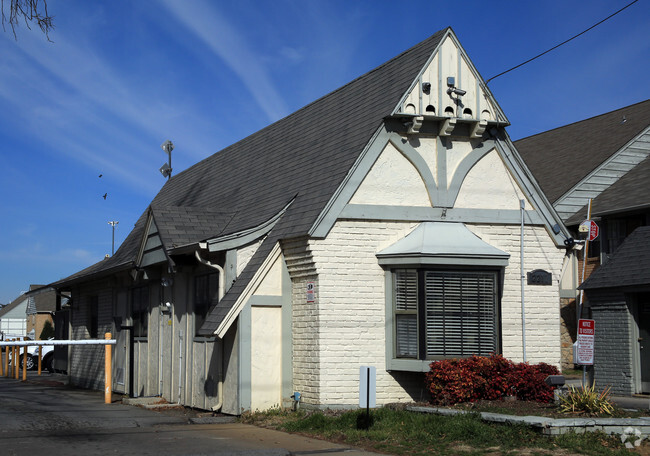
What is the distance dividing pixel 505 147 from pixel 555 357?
408 cm

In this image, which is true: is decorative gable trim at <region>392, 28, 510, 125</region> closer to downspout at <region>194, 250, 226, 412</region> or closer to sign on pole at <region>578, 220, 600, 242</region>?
downspout at <region>194, 250, 226, 412</region>

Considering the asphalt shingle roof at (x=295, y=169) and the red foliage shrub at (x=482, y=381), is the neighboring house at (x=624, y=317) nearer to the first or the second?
the red foliage shrub at (x=482, y=381)


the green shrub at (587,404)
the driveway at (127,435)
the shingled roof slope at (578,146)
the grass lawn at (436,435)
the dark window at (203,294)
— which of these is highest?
the shingled roof slope at (578,146)

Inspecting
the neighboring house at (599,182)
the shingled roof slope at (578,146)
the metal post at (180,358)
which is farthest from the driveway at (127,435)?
the shingled roof slope at (578,146)

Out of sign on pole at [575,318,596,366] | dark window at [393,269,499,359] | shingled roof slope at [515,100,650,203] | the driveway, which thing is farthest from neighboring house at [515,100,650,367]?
the driveway

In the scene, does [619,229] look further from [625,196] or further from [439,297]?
[439,297]

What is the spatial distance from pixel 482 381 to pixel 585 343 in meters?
1.87

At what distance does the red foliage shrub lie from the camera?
12.8 meters

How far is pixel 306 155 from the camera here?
1630 cm

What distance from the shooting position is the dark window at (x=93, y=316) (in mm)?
24422

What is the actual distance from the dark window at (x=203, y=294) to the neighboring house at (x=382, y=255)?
55 millimetres

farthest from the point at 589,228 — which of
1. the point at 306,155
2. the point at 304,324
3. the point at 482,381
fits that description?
the point at 304,324

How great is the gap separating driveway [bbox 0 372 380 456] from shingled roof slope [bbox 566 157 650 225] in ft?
45.5

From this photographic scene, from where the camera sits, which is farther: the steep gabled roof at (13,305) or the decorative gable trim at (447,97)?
the steep gabled roof at (13,305)
